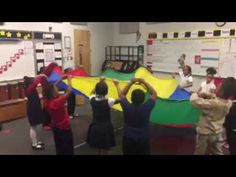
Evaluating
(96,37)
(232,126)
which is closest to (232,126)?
(232,126)

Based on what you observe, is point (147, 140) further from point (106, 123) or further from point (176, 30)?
point (176, 30)

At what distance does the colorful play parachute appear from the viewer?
344 cm

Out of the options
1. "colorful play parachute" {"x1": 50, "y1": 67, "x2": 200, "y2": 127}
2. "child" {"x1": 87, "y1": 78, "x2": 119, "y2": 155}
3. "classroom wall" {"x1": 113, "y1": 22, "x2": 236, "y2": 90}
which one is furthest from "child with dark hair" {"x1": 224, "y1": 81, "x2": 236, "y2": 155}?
"classroom wall" {"x1": 113, "y1": 22, "x2": 236, "y2": 90}

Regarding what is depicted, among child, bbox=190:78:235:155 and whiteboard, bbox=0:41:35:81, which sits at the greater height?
whiteboard, bbox=0:41:35:81

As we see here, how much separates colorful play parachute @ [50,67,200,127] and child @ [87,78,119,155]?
1.03 meters

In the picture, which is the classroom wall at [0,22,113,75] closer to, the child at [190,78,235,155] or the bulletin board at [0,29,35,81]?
the bulletin board at [0,29,35,81]

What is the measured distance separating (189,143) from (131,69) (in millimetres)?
3706

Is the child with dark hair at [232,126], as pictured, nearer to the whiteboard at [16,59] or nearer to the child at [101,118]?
the child at [101,118]

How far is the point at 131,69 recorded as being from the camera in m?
7.35

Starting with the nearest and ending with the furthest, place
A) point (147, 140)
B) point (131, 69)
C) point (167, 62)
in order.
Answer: point (147, 140) → point (167, 62) → point (131, 69)

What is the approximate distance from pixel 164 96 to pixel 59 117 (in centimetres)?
207

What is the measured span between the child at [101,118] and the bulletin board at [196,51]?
3.84 metres
